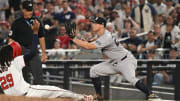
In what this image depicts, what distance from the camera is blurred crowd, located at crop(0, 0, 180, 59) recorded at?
1059 centimetres

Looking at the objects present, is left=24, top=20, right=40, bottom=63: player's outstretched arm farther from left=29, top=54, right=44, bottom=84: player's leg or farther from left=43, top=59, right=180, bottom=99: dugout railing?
left=43, top=59, right=180, bottom=99: dugout railing

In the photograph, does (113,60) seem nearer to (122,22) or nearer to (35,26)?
(35,26)

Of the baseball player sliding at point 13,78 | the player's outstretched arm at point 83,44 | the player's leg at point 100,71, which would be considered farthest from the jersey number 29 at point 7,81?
the player's leg at point 100,71

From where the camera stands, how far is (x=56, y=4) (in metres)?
13.6

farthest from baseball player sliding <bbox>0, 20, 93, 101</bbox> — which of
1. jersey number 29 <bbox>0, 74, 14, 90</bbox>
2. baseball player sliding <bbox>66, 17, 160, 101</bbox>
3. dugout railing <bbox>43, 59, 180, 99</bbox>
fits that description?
dugout railing <bbox>43, 59, 180, 99</bbox>

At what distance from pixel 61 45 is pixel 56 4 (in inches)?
94.0

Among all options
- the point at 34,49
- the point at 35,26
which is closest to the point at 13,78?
the point at 34,49

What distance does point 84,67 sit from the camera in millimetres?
10047

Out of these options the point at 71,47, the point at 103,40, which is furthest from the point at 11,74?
the point at 71,47

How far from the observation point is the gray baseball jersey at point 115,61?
7.33 meters

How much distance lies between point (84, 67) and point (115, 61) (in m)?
2.50

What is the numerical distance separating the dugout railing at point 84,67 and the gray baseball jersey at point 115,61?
197 centimetres

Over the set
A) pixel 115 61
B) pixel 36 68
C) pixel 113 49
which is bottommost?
pixel 36 68

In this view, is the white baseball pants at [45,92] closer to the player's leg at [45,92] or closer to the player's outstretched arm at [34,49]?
the player's leg at [45,92]
